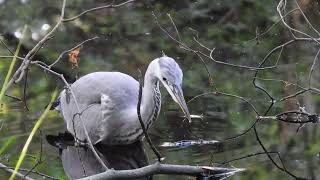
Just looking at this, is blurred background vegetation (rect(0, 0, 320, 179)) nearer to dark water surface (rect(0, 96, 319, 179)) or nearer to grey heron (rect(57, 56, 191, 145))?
dark water surface (rect(0, 96, 319, 179))

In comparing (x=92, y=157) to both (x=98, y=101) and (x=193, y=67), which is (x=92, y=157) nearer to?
(x=98, y=101)

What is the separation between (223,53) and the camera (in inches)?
288

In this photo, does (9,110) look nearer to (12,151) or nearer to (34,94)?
(34,94)

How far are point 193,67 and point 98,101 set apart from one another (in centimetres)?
167

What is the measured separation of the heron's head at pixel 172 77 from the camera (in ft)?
13.9

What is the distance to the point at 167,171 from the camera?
4.06 meters

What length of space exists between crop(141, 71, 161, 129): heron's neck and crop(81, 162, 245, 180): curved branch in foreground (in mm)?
774

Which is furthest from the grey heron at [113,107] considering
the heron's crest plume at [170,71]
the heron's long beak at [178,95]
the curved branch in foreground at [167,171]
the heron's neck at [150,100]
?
the curved branch in foreground at [167,171]

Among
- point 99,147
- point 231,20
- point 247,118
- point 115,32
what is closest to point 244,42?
point 231,20

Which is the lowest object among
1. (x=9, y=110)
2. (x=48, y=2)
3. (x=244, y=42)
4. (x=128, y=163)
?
(x=128, y=163)

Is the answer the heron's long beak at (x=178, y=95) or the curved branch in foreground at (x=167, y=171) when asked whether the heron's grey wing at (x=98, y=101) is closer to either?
the heron's long beak at (x=178, y=95)

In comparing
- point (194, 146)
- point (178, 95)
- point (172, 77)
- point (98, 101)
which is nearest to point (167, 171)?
point (178, 95)

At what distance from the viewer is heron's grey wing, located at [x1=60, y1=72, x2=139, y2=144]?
511 centimetres

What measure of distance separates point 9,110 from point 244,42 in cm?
286
